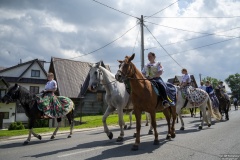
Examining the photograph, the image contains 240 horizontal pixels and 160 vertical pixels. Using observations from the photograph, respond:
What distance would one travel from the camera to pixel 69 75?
3684cm

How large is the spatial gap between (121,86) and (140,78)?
2013 mm

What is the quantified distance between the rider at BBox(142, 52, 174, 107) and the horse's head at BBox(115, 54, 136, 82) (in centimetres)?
129

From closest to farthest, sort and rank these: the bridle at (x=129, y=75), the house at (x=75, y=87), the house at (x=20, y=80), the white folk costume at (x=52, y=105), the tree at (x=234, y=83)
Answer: the bridle at (x=129, y=75) < the white folk costume at (x=52, y=105) < the house at (x=20, y=80) < the house at (x=75, y=87) < the tree at (x=234, y=83)

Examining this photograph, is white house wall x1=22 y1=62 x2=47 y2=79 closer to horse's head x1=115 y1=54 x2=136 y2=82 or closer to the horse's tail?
the horse's tail

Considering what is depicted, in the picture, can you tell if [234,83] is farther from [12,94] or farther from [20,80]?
[12,94]

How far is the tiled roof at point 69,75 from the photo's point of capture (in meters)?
34.6

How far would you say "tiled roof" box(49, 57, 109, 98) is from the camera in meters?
34.6

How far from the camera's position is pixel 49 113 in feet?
31.1

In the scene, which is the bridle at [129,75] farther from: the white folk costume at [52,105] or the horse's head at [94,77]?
the white folk costume at [52,105]

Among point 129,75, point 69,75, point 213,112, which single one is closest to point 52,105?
point 129,75

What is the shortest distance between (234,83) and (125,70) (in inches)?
4956

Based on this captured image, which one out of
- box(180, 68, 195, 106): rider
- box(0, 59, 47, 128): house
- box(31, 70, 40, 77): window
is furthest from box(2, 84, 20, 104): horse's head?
box(31, 70, 40, 77): window

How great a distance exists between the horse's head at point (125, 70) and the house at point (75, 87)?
28301mm

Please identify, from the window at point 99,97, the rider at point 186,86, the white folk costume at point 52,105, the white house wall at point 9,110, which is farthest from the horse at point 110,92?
the white house wall at point 9,110
